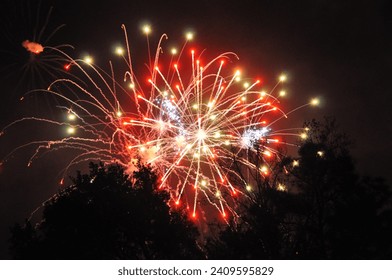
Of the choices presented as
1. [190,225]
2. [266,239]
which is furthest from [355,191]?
Answer: [190,225]

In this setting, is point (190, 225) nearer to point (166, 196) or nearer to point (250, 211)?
point (166, 196)

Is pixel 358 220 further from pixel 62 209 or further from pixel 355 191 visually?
pixel 62 209

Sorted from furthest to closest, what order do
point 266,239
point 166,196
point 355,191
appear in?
point 166,196 → point 355,191 → point 266,239

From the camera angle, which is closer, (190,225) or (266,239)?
(266,239)
